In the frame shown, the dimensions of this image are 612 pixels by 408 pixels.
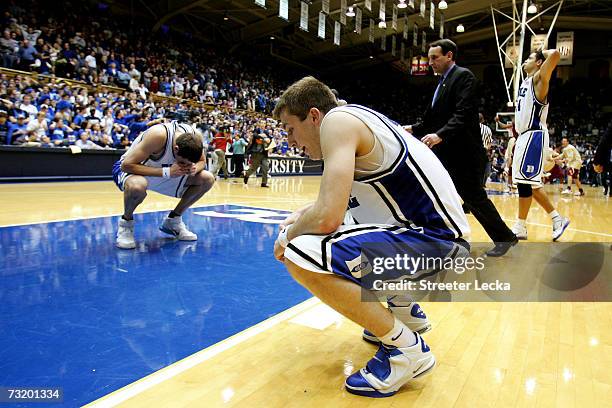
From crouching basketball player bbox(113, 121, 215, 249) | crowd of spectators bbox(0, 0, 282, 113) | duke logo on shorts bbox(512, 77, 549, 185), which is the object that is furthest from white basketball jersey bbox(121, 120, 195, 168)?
crowd of spectators bbox(0, 0, 282, 113)

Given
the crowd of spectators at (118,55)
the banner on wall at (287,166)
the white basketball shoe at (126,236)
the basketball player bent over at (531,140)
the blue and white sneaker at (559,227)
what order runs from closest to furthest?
the white basketball shoe at (126,236), the basketball player bent over at (531,140), the blue and white sneaker at (559,227), the crowd of spectators at (118,55), the banner on wall at (287,166)

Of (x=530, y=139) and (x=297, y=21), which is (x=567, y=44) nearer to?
(x=297, y=21)

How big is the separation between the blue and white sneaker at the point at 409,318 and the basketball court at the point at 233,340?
0.17 feet

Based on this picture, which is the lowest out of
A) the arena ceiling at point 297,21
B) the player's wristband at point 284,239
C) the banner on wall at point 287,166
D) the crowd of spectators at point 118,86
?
the player's wristband at point 284,239

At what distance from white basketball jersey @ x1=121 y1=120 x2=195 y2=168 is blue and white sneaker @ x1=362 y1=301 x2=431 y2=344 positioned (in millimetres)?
2407

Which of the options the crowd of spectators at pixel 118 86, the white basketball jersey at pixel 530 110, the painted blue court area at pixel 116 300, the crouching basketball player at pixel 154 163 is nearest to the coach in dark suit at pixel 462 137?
the white basketball jersey at pixel 530 110

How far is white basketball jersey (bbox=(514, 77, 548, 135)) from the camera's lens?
4.00 m

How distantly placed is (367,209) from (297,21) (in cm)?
2280

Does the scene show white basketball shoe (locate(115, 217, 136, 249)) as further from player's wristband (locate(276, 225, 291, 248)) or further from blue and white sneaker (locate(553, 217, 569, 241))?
blue and white sneaker (locate(553, 217, 569, 241))

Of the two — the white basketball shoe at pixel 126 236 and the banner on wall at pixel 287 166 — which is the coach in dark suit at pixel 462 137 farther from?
the banner on wall at pixel 287 166

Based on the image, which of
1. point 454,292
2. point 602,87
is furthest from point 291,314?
point 602,87

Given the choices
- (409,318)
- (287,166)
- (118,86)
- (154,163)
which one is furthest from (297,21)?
(409,318)

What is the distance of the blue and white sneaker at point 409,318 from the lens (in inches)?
71.6

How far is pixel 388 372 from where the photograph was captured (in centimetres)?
146
